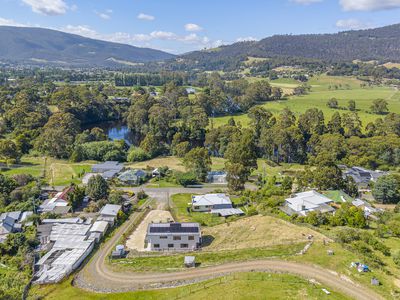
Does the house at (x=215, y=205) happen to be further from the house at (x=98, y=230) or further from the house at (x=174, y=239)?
the house at (x=98, y=230)

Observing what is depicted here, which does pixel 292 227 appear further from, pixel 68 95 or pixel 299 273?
pixel 68 95

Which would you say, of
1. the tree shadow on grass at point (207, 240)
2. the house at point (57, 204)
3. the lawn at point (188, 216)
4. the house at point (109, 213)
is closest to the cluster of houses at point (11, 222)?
the house at point (57, 204)

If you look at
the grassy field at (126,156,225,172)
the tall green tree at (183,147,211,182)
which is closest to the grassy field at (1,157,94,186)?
the grassy field at (126,156,225,172)

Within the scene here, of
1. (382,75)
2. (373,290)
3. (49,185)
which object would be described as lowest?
(49,185)

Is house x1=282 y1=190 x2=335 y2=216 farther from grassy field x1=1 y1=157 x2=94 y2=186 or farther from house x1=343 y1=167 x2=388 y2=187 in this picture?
grassy field x1=1 y1=157 x2=94 y2=186

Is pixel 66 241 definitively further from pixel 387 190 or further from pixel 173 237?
pixel 387 190

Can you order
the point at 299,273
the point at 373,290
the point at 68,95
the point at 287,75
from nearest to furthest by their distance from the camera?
the point at 373,290 < the point at 299,273 < the point at 68,95 < the point at 287,75

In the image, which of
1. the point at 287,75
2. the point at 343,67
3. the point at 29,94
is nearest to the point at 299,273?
the point at 29,94
